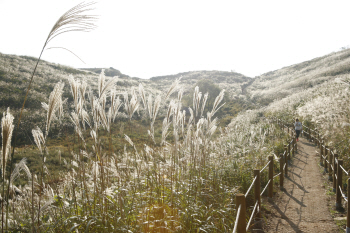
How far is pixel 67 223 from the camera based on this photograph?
2.19 metres

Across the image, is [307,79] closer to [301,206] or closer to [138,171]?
[301,206]

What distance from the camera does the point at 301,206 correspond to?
16.4ft

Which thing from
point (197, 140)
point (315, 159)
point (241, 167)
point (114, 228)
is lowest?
point (315, 159)

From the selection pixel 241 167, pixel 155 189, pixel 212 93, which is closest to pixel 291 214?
pixel 241 167

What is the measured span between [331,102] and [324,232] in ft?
27.7

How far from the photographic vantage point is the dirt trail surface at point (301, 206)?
4049mm

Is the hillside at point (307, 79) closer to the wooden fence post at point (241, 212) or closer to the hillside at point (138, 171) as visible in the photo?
the hillside at point (138, 171)

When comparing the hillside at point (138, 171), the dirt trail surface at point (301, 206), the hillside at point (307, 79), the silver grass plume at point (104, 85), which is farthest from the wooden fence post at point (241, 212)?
the hillside at point (307, 79)

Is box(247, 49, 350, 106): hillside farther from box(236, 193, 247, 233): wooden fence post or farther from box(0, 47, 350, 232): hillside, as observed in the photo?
box(236, 193, 247, 233): wooden fence post

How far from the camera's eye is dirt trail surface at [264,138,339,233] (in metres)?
4.05

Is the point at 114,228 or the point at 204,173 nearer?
the point at 114,228

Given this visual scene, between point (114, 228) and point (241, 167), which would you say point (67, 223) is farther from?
point (241, 167)

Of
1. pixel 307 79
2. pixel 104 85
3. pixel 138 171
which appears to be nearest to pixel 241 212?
pixel 138 171

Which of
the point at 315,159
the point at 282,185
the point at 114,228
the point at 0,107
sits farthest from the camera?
the point at 0,107
